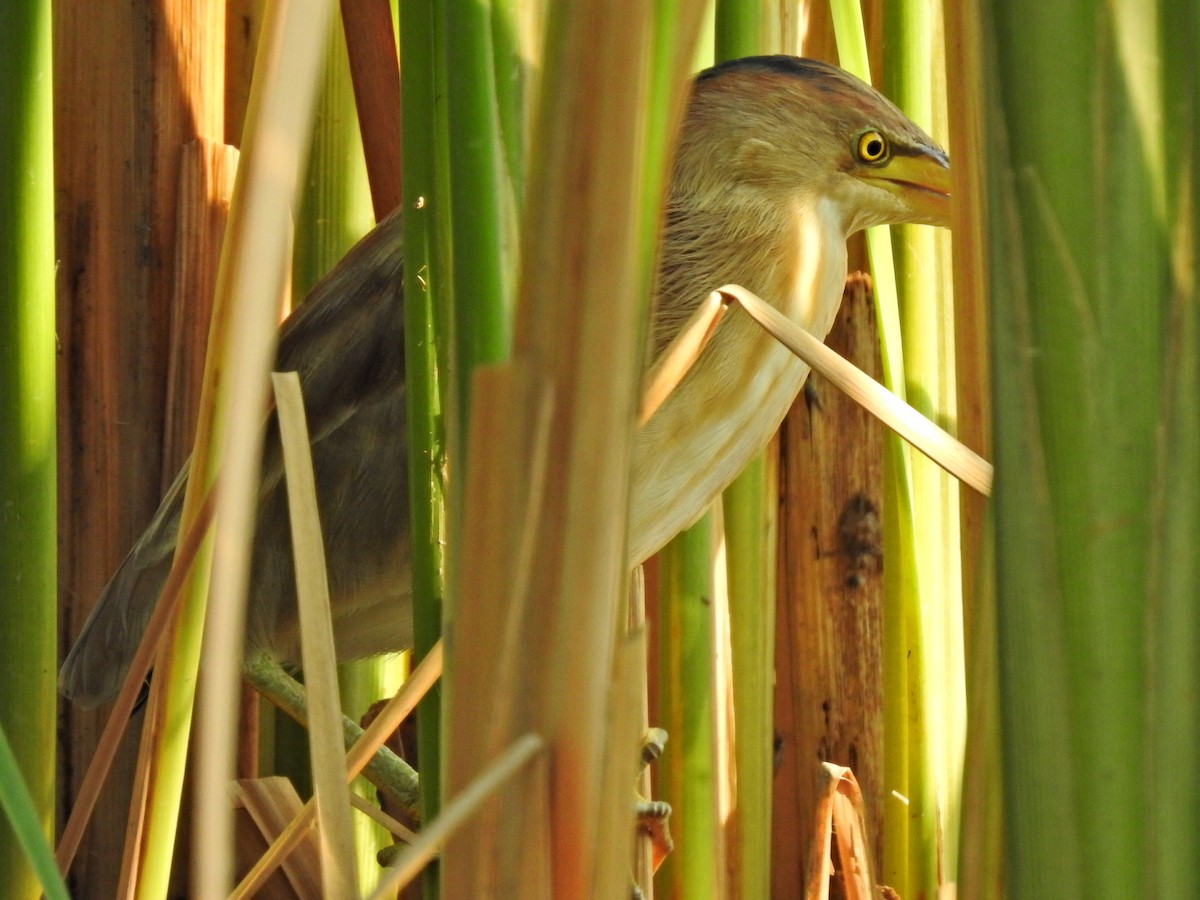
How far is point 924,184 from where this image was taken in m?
1.04

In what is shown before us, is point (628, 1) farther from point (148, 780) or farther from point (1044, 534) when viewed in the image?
point (148, 780)

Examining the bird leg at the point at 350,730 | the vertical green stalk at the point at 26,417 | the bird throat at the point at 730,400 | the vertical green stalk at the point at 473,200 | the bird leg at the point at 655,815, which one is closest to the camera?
the vertical green stalk at the point at 473,200

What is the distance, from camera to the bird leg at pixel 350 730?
1097mm

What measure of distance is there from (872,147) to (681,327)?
0.22m

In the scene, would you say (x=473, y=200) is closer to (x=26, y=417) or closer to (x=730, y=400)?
(x=26, y=417)

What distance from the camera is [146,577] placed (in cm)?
102

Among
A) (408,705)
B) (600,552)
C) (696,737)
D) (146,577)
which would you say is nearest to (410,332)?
(408,705)

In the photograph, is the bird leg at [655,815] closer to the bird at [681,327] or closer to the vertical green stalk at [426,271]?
the bird at [681,327]

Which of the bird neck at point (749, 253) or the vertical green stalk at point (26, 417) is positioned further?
the bird neck at point (749, 253)

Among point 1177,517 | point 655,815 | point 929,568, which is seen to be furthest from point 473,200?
point 929,568

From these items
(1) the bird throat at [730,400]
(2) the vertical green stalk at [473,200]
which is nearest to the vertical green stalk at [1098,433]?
(2) the vertical green stalk at [473,200]

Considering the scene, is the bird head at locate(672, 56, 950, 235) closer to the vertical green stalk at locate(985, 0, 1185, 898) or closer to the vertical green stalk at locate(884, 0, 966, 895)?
the vertical green stalk at locate(884, 0, 966, 895)

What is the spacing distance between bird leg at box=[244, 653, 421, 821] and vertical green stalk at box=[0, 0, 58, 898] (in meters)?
0.48

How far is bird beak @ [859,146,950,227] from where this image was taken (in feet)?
3.43
